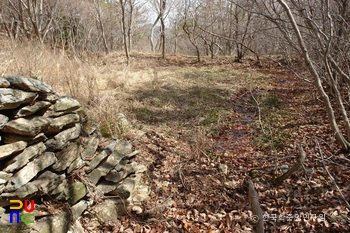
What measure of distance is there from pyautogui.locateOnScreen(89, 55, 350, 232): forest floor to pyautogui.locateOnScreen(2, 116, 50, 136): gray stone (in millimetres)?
1344

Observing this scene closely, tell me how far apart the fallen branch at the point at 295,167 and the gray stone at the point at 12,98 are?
126 inches

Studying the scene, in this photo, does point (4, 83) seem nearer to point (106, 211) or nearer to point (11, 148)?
point (11, 148)

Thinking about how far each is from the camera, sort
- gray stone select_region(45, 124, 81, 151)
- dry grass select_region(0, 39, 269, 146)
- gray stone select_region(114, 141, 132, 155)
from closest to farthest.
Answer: gray stone select_region(45, 124, 81, 151) → gray stone select_region(114, 141, 132, 155) → dry grass select_region(0, 39, 269, 146)

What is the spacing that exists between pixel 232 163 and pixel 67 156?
2525 mm

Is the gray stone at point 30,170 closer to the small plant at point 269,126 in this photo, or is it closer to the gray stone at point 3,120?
the gray stone at point 3,120

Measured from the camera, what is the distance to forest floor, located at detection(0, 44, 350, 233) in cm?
246

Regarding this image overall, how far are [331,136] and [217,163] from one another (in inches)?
85.4

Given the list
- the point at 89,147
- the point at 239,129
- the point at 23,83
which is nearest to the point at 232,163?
the point at 239,129

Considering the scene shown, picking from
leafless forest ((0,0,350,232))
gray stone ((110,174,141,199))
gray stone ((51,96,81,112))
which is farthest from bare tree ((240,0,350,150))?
gray stone ((110,174,141,199))

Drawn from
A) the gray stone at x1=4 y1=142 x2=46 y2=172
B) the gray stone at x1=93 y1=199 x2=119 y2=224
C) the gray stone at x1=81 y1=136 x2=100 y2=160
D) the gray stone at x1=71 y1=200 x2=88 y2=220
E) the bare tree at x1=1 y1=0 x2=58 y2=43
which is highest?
the bare tree at x1=1 y1=0 x2=58 y2=43

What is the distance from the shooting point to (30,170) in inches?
80.0

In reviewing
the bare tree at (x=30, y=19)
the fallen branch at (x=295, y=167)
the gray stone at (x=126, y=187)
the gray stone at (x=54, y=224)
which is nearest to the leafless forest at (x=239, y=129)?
the fallen branch at (x=295, y=167)

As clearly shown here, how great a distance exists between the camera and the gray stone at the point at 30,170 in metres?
1.88

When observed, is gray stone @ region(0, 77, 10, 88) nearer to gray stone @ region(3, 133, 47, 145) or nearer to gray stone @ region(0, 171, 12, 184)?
gray stone @ region(3, 133, 47, 145)
